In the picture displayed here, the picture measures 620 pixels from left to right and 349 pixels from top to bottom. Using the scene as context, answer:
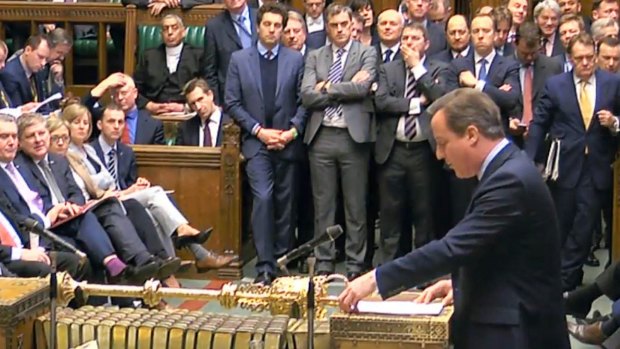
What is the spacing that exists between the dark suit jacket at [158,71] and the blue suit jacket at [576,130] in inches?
101

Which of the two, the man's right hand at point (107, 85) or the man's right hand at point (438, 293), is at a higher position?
the man's right hand at point (107, 85)

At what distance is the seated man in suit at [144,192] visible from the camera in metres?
6.23

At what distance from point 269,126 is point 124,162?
846 mm

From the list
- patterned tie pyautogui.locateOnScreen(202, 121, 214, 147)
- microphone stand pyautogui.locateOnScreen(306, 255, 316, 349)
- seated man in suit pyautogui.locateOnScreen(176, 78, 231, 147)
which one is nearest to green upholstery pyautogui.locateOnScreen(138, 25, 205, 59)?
seated man in suit pyautogui.locateOnScreen(176, 78, 231, 147)

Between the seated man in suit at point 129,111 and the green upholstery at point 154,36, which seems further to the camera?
the green upholstery at point 154,36

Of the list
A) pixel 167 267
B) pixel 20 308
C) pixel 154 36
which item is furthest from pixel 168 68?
pixel 20 308

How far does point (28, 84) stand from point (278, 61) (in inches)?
76.1

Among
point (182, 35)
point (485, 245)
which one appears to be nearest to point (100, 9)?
point (182, 35)

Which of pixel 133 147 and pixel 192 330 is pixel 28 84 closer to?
pixel 133 147

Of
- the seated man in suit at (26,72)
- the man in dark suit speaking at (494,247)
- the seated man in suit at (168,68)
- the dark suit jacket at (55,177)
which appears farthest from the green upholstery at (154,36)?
the man in dark suit speaking at (494,247)

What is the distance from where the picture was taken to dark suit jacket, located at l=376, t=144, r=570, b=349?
10.3 ft

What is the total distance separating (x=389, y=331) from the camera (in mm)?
3320

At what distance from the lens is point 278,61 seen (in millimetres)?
6824

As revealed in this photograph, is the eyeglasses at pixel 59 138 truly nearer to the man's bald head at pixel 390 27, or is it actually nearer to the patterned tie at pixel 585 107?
the man's bald head at pixel 390 27
